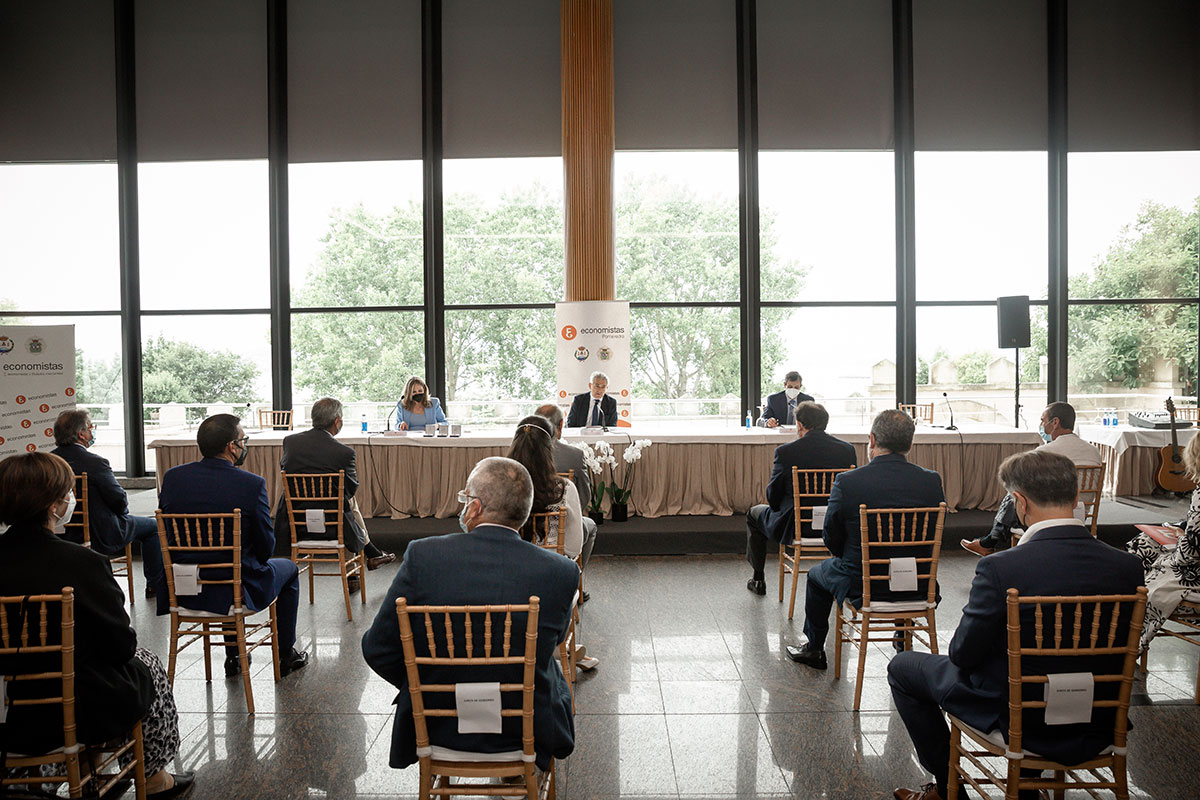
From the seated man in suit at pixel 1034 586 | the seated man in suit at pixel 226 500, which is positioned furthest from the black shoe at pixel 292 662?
the seated man in suit at pixel 1034 586

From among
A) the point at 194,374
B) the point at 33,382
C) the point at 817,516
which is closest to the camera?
the point at 817,516

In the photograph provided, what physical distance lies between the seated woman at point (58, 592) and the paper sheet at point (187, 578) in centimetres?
99

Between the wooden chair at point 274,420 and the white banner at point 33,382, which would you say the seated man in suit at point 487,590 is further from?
the wooden chair at point 274,420

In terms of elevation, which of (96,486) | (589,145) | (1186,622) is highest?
(589,145)

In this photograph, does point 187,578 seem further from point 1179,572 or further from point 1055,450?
point 1055,450

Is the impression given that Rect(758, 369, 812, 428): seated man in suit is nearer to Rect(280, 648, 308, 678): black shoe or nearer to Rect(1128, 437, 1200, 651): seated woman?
Rect(1128, 437, 1200, 651): seated woman

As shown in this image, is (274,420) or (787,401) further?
(274,420)

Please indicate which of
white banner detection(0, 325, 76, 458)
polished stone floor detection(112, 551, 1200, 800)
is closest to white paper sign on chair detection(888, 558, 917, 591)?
polished stone floor detection(112, 551, 1200, 800)

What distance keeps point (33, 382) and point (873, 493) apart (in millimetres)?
6451

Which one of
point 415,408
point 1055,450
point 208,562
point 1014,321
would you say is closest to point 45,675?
point 208,562

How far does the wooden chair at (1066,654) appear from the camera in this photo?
6.72ft

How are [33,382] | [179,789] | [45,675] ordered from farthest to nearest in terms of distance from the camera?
[33,382] → [179,789] → [45,675]

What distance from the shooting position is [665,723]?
10.9 feet

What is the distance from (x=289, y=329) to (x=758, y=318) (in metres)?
5.75
